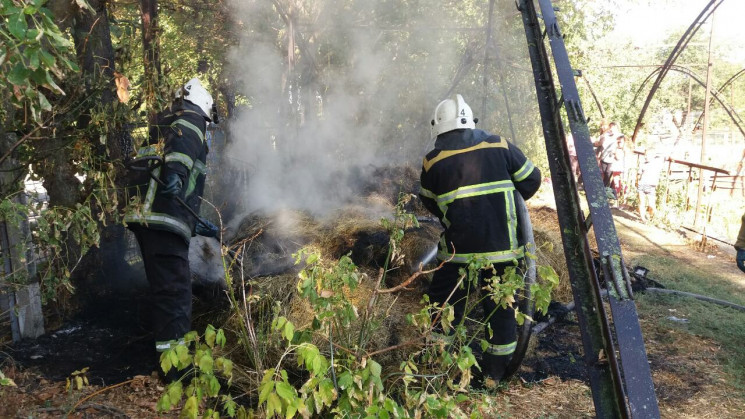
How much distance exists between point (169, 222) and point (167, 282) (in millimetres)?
408

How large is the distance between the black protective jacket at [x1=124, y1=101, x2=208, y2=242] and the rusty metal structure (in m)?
2.35

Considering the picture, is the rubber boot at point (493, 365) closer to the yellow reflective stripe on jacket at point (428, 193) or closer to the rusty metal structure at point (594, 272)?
the yellow reflective stripe on jacket at point (428, 193)

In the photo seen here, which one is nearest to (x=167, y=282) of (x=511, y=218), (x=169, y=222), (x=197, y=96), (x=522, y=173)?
(x=169, y=222)

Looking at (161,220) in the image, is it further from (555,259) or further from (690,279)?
(690,279)

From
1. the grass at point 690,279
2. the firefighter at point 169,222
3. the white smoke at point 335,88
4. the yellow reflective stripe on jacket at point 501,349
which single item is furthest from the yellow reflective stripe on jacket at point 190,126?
the grass at point 690,279

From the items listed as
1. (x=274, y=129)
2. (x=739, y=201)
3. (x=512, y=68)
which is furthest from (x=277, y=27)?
(x=739, y=201)

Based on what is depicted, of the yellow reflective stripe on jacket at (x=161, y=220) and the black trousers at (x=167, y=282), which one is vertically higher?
the yellow reflective stripe on jacket at (x=161, y=220)

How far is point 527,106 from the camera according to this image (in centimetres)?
728

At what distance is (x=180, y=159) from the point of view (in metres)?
3.73

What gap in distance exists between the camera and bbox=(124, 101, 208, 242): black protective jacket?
12.2 feet

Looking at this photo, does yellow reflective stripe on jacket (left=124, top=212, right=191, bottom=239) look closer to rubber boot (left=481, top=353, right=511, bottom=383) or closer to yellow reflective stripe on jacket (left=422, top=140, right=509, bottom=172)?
yellow reflective stripe on jacket (left=422, top=140, right=509, bottom=172)

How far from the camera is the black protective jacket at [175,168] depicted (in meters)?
3.71

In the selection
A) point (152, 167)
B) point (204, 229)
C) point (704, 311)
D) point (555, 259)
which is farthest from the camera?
point (555, 259)

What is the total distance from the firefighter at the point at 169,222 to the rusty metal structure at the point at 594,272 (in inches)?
93.5
